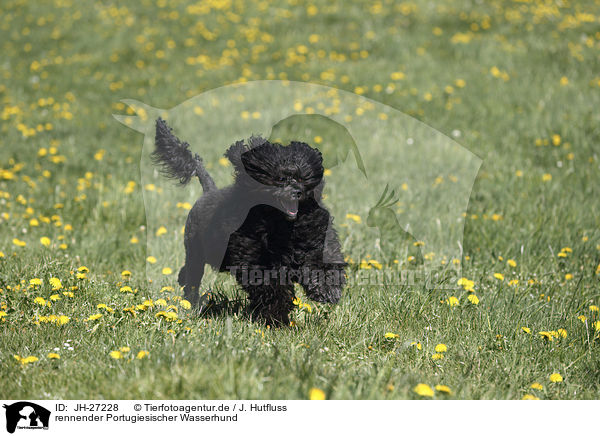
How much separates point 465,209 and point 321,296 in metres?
2.58

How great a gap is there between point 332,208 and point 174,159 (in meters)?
2.10

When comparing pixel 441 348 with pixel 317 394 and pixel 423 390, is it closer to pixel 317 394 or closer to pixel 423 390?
pixel 423 390

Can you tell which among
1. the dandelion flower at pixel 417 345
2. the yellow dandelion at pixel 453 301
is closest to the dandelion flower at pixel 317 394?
the dandelion flower at pixel 417 345

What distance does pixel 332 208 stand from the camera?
5.75 meters

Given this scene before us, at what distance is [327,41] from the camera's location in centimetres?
1151

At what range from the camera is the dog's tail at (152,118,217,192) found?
159 inches

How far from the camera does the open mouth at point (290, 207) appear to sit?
11.2 ft

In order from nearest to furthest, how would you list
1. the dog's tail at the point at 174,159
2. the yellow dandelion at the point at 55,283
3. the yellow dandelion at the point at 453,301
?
the yellow dandelion at the point at 55,283, the yellow dandelion at the point at 453,301, the dog's tail at the point at 174,159
